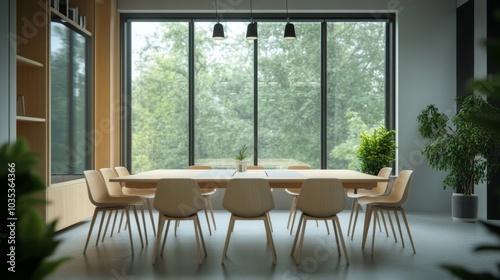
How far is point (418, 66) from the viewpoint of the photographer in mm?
8125

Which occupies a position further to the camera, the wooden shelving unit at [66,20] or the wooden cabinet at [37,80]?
the wooden shelving unit at [66,20]

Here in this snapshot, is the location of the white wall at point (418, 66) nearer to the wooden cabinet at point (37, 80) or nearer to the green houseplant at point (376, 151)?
the green houseplant at point (376, 151)

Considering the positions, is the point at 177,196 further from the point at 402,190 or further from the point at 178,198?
the point at 402,190

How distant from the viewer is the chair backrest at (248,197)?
4129mm

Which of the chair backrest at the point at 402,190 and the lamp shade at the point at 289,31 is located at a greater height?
the lamp shade at the point at 289,31

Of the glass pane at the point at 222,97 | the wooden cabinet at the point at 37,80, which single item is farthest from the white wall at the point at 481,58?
the wooden cabinet at the point at 37,80

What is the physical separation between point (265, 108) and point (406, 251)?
4236 mm

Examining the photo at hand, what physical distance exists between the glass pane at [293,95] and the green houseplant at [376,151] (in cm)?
95

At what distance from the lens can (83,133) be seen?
667 centimetres

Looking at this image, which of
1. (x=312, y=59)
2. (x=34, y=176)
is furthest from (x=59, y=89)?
(x=34, y=176)

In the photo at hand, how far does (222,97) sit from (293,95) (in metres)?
1.28

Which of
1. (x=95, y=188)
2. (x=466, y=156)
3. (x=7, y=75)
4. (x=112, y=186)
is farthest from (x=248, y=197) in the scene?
(x=466, y=156)

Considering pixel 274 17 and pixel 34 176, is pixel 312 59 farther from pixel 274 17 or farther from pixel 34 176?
pixel 34 176

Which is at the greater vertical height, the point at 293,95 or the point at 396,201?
the point at 293,95
